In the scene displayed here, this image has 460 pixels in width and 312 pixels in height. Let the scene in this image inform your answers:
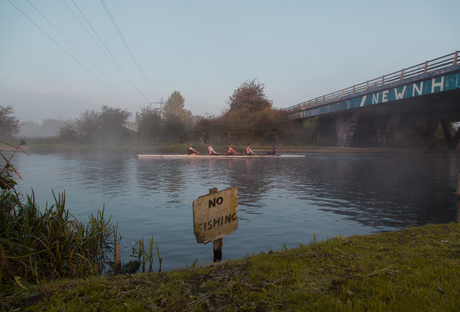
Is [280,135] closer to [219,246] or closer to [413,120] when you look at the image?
[413,120]

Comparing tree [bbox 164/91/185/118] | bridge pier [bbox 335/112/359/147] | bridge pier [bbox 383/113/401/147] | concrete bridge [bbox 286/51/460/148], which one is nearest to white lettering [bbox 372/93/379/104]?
concrete bridge [bbox 286/51/460/148]

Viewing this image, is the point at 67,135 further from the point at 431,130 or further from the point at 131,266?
the point at 431,130

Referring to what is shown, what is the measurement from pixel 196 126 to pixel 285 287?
44589 millimetres

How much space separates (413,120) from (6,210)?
57.1 m

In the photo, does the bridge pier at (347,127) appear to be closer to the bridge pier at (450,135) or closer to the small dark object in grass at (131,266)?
the bridge pier at (450,135)

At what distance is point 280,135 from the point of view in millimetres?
50000

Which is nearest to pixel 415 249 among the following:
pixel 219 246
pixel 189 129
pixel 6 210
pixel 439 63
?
pixel 219 246

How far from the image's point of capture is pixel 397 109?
41312 millimetres

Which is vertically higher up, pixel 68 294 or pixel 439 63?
pixel 439 63

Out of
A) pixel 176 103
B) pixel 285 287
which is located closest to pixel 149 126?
pixel 285 287

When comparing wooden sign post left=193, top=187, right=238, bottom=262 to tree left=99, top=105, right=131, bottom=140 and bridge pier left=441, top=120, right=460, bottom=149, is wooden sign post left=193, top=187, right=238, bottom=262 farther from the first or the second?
bridge pier left=441, top=120, right=460, bottom=149

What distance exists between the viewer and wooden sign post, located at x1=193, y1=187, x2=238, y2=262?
4641 mm

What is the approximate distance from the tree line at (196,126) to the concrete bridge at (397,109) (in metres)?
5.84

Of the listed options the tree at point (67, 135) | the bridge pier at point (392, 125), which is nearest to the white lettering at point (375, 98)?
the bridge pier at point (392, 125)
